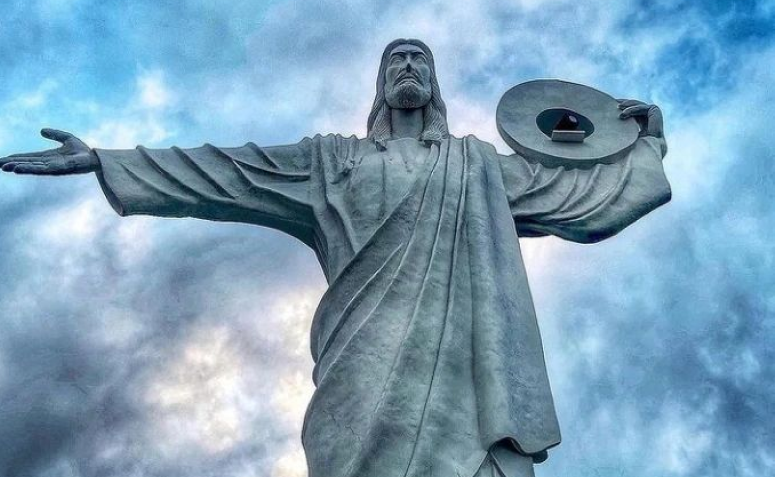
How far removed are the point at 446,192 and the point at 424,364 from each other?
2.04 meters

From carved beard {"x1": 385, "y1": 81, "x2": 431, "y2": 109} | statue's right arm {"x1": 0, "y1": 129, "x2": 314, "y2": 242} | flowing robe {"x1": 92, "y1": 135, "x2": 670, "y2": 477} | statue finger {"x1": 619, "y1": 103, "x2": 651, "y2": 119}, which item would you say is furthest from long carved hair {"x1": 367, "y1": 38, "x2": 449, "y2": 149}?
statue finger {"x1": 619, "y1": 103, "x2": 651, "y2": 119}

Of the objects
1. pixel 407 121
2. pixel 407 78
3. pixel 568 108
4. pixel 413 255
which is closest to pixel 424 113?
pixel 407 121

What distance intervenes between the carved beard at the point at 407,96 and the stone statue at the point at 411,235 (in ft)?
0.07

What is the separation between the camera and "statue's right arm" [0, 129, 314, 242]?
32.7 feet

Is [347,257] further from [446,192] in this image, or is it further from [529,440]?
[529,440]

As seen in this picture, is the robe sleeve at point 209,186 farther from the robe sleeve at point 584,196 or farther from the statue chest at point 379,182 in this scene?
the robe sleeve at point 584,196

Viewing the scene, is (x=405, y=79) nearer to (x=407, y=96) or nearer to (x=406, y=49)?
(x=407, y=96)

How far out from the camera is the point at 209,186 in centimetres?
1027

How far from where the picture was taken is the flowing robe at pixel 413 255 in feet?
26.6

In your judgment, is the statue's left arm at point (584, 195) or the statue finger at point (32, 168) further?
the statue's left arm at point (584, 195)

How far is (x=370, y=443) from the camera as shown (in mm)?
7863

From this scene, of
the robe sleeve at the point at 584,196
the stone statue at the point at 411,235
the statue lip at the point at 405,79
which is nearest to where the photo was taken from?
the stone statue at the point at 411,235

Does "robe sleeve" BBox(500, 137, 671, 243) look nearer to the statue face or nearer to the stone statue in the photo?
the stone statue

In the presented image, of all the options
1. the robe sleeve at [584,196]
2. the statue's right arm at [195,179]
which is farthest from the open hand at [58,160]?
the robe sleeve at [584,196]
